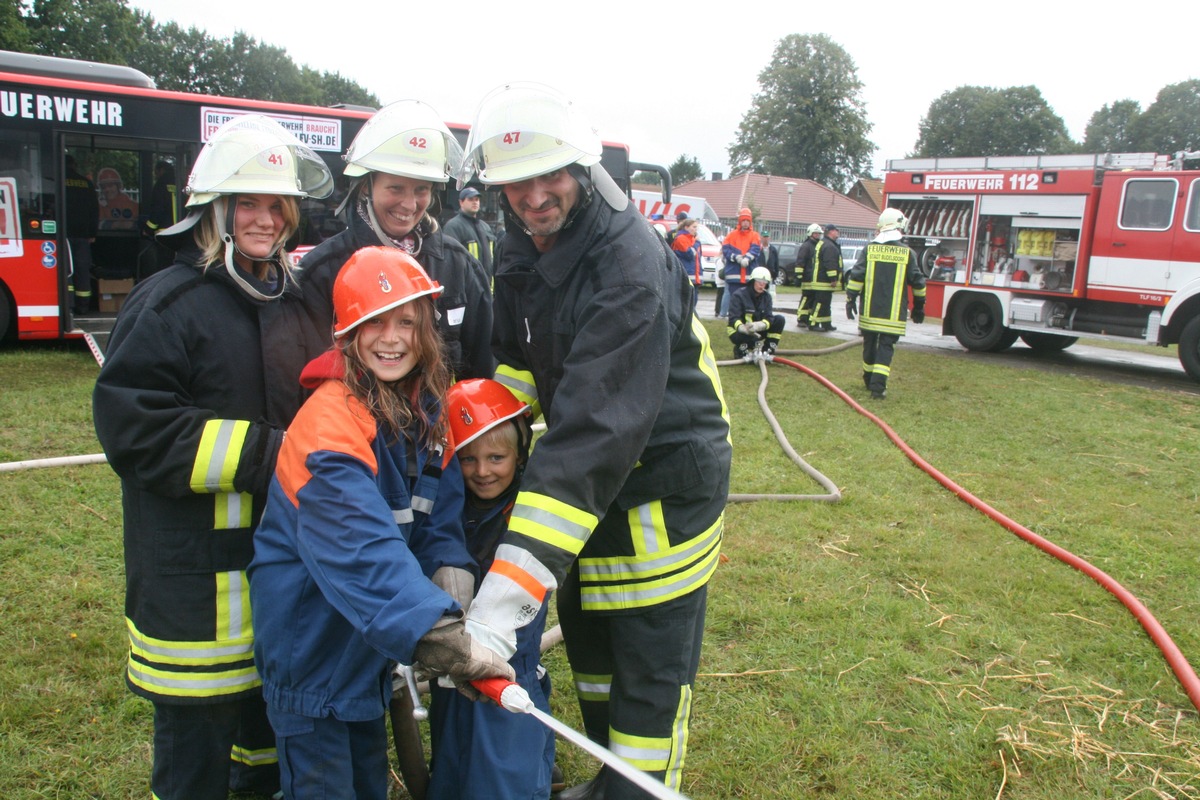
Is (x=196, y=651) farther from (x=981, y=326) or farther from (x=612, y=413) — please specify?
(x=981, y=326)

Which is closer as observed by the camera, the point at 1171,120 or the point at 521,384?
the point at 521,384

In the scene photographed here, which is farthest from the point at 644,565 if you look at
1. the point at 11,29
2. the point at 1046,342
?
the point at 11,29

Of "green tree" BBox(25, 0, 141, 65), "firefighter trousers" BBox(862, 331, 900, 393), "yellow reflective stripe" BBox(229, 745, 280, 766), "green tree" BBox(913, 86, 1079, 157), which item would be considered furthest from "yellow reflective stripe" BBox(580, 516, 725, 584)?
"green tree" BBox(913, 86, 1079, 157)

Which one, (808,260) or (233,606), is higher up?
(808,260)

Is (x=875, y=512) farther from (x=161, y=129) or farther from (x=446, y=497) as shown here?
(x=161, y=129)

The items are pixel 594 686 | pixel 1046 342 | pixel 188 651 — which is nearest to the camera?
pixel 188 651

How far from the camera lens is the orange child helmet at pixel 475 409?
7.30 ft

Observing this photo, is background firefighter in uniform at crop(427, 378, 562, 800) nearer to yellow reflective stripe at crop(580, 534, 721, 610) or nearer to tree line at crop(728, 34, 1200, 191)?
yellow reflective stripe at crop(580, 534, 721, 610)

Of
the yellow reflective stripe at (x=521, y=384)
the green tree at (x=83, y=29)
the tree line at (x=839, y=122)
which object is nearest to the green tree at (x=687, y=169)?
the tree line at (x=839, y=122)

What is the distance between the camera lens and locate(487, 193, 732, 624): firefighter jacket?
1.87 meters

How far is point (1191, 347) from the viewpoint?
11.0 meters

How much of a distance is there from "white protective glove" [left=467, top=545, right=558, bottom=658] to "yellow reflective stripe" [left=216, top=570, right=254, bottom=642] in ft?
2.12

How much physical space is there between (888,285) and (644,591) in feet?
24.3

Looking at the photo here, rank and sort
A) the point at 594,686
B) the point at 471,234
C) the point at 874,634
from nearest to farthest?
1. the point at 594,686
2. the point at 874,634
3. the point at 471,234
